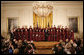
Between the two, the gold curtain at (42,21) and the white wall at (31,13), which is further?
the gold curtain at (42,21)

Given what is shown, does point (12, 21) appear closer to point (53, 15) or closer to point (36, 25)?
point (36, 25)

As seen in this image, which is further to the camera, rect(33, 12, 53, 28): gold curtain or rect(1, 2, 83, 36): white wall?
rect(33, 12, 53, 28): gold curtain

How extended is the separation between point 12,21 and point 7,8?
62.1 inches

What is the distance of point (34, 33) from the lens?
8.03 m

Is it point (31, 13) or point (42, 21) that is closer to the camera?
point (31, 13)

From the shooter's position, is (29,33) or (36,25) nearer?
(29,33)

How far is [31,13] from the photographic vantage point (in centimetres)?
1130

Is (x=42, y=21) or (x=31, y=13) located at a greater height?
(x=31, y=13)

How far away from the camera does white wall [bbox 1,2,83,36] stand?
1102cm

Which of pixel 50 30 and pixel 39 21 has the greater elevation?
pixel 39 21

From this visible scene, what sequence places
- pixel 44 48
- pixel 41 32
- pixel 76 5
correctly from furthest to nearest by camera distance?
pixel 76 5
pixel 41 32
pixel 44 48

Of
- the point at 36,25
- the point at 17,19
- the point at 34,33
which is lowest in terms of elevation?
the point at 34,33

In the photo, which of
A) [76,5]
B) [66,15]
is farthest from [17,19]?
[76,5]

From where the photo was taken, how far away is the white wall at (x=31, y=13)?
11.0 m
